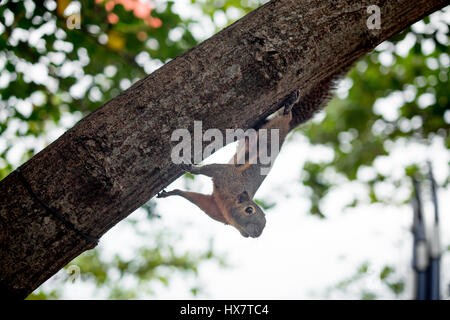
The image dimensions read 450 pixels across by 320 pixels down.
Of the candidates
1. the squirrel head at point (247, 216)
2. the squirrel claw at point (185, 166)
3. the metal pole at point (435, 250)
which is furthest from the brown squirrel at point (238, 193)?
the metal pole at point (435, 250)

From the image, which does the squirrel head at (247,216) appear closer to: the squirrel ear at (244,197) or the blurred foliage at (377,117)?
the squirrel ear at (244,197)

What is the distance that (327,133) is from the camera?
392cm

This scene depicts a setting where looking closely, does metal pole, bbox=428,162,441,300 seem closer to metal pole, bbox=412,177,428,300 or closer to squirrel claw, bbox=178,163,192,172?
metal pole, bbox=412,177,428,300

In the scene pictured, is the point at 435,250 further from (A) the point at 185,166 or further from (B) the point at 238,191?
(A) the point at 185,166

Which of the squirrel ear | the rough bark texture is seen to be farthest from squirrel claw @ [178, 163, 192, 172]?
the squirrel ear

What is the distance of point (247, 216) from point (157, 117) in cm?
60

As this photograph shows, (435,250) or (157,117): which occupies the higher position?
(435,250)

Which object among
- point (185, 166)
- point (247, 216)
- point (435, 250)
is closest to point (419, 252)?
point (435, 250)

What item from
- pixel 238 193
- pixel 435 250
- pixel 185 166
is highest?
pixel 435 250

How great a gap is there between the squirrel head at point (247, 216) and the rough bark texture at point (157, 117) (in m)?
0.40

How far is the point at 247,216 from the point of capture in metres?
1.56

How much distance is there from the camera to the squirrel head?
1.55 m

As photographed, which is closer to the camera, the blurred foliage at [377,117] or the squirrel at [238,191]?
the squirrel at [238,191]

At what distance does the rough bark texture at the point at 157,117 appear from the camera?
3.46 ft
